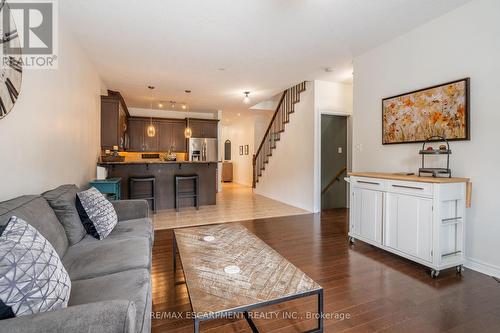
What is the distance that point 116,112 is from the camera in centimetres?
475

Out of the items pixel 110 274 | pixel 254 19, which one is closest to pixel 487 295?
pixel 110 274

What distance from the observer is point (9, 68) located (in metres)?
1.71

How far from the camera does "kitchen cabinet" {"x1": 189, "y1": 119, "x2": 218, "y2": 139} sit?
7.88 meters

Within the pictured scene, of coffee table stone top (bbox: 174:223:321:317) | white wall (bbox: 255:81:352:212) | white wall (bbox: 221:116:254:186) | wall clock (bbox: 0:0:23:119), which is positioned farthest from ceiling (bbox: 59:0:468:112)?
white wall (bbox: 221:116:254:186)

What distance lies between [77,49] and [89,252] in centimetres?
289

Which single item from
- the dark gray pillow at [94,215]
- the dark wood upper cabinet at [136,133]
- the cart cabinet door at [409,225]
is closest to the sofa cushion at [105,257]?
the dark gray pillow at [94,215]

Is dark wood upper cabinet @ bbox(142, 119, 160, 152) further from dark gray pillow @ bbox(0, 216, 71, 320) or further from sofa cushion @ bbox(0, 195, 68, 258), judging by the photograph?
dark gray pillow @ bbox(0, 216, 71, 320)

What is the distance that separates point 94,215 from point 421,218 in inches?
120

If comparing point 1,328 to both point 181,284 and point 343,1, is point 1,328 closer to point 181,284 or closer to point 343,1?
point 181,284

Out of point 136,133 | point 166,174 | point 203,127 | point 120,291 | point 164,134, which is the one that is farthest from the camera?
point 203,127

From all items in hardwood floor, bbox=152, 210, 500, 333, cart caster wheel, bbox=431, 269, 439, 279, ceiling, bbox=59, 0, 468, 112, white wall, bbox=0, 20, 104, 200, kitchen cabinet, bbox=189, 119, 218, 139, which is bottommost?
hardwood floor, bbox=152, 210, 500, 333

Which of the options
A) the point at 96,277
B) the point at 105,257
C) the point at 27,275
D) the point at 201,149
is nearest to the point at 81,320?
the point at 27,275

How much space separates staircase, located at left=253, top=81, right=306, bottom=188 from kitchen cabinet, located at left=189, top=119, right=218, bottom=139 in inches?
67.2

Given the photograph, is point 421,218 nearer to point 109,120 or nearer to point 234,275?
point 234,275
